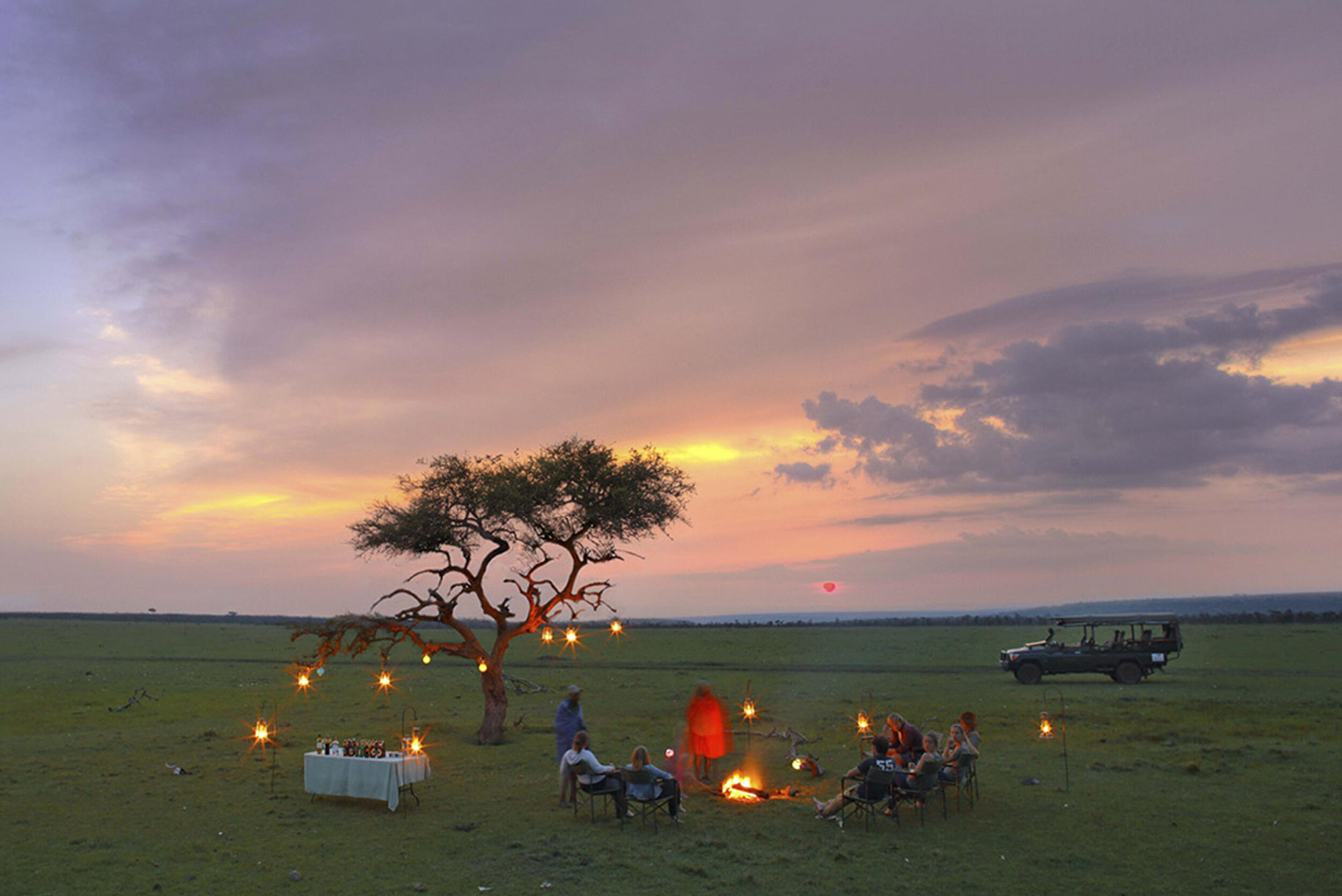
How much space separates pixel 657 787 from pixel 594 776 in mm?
1058

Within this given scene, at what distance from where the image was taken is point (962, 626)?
130 meters

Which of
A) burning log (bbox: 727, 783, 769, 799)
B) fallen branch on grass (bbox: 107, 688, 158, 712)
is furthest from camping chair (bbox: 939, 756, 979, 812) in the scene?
fallen branch on grass (bbox: 107, 688, 158, 712)

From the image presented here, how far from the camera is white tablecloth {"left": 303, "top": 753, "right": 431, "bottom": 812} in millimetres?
14859

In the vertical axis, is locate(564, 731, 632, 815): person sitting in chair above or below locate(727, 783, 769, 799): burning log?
above

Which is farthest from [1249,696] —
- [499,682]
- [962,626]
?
[962,626]

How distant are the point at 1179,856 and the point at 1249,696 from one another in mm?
Answer: 23663

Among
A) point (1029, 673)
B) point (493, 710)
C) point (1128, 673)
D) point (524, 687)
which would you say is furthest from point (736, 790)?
point (1128, 673)

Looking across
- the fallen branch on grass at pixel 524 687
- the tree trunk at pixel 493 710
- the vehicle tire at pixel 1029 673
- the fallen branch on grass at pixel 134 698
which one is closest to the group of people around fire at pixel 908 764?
the tree trunk at pixel 493 710

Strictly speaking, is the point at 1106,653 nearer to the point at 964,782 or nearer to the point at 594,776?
the point at 964,782

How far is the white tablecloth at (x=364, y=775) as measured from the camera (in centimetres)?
1486

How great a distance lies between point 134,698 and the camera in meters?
33.2

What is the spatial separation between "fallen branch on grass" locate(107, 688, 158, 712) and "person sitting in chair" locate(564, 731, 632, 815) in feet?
79.7

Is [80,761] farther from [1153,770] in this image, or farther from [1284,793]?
[1284,793]

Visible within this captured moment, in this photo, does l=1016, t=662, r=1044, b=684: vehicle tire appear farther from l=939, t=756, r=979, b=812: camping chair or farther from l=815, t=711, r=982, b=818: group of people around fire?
l=815, t=711, r=982, b=818: group of people around fire
